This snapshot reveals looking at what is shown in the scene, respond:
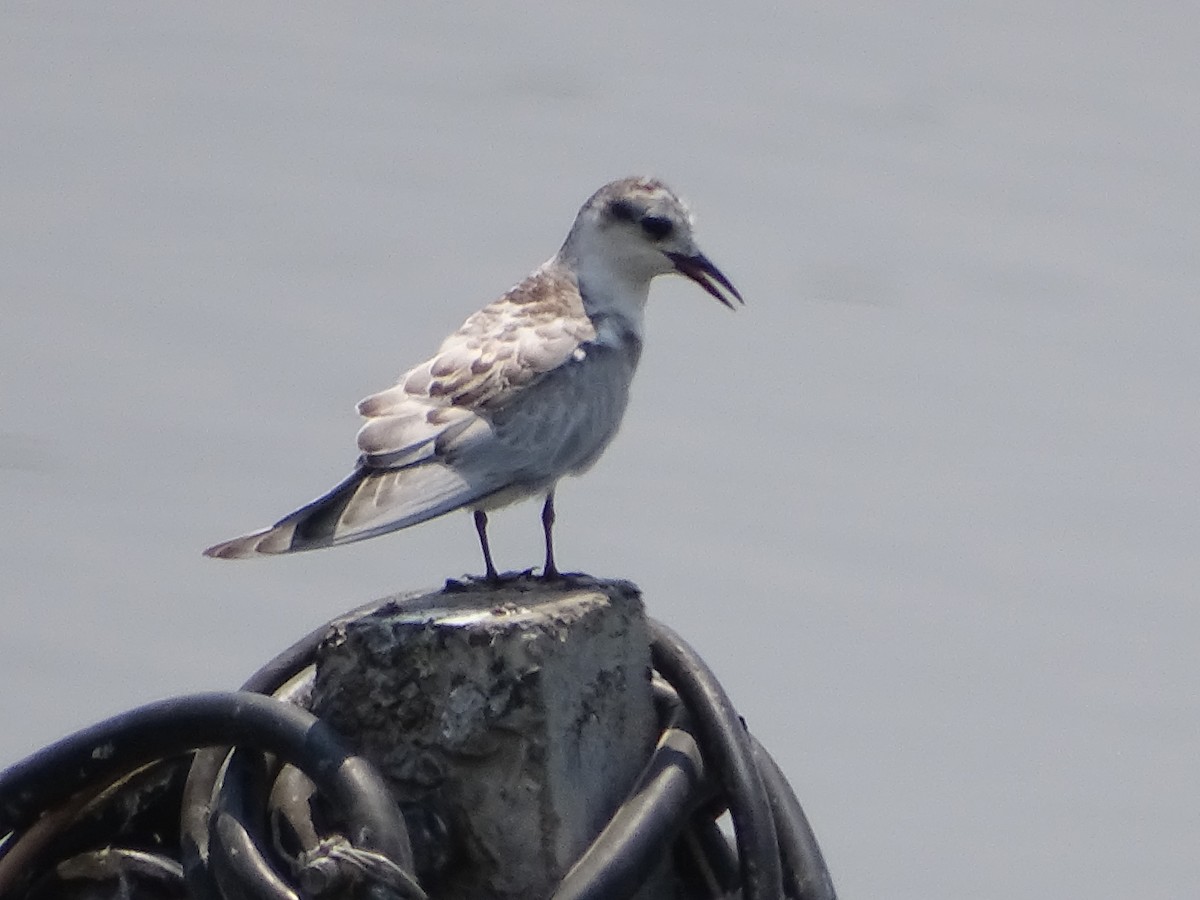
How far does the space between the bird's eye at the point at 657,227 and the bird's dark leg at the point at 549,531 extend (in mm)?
1132

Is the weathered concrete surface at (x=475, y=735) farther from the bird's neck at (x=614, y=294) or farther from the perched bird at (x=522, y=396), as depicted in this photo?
the bird's neck at (x=614, y=294)

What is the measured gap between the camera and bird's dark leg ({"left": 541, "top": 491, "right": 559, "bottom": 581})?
4.14 metres

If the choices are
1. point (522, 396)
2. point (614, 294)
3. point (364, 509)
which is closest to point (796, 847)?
point (364, 509)

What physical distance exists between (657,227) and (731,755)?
3385 millimetres

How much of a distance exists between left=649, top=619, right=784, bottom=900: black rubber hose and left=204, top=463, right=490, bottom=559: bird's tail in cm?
120

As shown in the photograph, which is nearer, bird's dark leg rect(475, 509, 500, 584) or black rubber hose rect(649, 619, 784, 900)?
black rubber hose rect(649, 619, 784, 900)

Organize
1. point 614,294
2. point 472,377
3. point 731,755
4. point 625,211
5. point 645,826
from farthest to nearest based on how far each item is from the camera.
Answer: point 625,211
point 614,294
point 472,377
point 731,755
point 645,826

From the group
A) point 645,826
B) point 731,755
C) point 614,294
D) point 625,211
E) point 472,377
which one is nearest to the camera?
point 645,826

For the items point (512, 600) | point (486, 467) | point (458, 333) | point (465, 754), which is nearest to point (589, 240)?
point (458, 333)

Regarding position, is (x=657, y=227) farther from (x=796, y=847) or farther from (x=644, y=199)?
(x=796, y=847)

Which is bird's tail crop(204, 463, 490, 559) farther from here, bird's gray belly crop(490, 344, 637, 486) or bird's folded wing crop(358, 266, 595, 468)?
bird's gray belly crop(490, 344, 637, 486)

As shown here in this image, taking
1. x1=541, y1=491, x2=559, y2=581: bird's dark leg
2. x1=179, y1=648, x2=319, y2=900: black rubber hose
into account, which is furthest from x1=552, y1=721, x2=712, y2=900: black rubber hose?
x1=541, y1=491, x2=559, y2=581: bird's dark leg

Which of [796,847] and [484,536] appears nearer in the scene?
[796,847]

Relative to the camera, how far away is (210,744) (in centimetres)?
252
